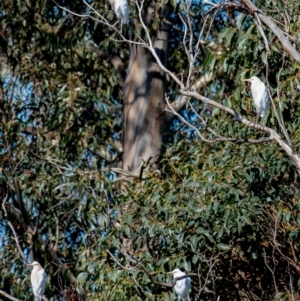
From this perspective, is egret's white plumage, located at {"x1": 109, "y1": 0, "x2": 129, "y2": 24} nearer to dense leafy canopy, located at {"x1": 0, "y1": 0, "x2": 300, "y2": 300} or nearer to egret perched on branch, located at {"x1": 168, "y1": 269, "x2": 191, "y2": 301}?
dense leafy canopy, located at {"x1": 0, "y1": 0, "x2": 300, "y2": 300}

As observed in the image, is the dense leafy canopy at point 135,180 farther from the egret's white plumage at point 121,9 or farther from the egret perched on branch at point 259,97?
the egret's white plumage at point 121,9

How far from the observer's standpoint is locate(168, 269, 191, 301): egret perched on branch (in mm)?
5805

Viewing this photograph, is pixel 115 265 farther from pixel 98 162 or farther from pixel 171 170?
pixel 98 162

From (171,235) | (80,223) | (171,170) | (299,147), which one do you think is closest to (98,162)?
(80,223)

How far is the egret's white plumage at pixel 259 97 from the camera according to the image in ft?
19.7

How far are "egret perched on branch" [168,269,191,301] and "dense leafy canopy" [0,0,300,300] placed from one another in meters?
0.09

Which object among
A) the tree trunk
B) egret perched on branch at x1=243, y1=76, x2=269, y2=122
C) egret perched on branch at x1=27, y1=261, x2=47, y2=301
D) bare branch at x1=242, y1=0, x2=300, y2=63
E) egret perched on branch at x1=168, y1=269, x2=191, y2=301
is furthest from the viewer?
the tree trunk

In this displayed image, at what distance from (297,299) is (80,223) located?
2.86 meters

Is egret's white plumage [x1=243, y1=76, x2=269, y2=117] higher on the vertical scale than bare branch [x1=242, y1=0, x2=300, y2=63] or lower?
lower

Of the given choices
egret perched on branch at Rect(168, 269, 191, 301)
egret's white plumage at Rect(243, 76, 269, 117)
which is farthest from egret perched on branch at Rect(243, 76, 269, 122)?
egret perched on branch at Rect(168, 269, 191, 301)

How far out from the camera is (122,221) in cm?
677

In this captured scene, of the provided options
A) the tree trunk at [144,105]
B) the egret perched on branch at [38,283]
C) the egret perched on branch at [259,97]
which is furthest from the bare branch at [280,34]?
the tree trunk at [144,105]

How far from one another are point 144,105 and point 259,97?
323 centimetres

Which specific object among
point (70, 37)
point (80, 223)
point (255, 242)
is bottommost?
point (80, 223)
